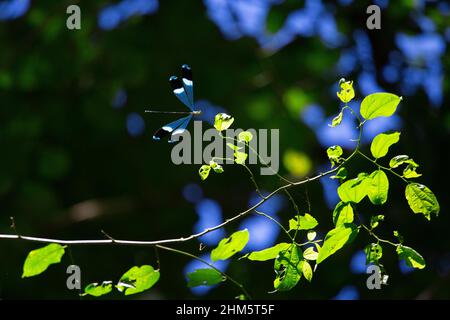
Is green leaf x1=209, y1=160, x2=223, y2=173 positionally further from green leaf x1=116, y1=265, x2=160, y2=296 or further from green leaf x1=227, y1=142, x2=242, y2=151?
green leaf x1=116, y1=265, x2=160, y2=296

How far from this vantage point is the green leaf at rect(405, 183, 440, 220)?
A: 1.52 meters

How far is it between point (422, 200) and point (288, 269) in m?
0.34

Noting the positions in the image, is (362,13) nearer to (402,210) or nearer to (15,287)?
(402,210)

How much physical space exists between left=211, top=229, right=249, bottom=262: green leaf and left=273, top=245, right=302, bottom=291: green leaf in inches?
4.6

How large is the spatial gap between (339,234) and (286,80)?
3.90 metres

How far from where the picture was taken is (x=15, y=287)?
15.3ft

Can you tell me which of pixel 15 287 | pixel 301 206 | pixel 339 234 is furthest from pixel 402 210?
pixel 339 234

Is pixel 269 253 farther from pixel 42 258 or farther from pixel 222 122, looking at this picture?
pixel 42 258

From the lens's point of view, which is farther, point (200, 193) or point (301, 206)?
point (200, 193)

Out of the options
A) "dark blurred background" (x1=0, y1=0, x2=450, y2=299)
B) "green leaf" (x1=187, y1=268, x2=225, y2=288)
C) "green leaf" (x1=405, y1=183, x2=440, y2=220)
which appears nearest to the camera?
"green leaf" (x1=405, y1=183, x2=440, y2=220)

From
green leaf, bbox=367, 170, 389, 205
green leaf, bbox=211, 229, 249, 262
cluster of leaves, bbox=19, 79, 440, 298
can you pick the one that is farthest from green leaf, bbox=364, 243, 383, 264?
green leaf, bbox=211, 229, 249, 262

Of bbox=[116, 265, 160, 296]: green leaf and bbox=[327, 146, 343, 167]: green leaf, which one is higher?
bbox=[327, 146, 343, 167]: green leaf

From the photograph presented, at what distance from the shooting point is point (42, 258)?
175 cm

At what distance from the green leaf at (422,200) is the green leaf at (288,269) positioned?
281 mm
